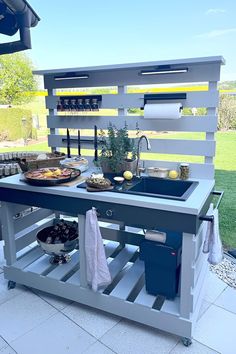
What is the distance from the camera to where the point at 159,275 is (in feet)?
6.19

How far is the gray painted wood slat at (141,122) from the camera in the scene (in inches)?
87.0

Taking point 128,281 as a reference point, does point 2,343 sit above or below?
below

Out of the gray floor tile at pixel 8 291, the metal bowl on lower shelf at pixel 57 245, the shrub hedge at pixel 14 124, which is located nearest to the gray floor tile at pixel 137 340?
the metal bowl on lower shelf at pixel 57 245

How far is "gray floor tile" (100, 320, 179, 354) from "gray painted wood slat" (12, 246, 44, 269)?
2.90ft

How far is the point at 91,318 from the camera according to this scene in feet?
6.57

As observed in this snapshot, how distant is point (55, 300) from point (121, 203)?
1003 millimetres

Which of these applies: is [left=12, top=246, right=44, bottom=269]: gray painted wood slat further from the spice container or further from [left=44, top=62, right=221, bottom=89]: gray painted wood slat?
[left=44, top=62, right=221, bottom=89]: gray painted wood slat

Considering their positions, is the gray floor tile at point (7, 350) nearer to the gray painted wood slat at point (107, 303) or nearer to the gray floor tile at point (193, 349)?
the gray painted wood slat at point (107, 303)

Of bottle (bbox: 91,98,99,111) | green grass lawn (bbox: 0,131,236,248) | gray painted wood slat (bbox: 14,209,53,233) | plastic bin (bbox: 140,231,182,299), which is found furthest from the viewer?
green grass lawn (bbox: 0,131,236,248)

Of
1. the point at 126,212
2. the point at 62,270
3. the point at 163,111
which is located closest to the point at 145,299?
the point at 126,212

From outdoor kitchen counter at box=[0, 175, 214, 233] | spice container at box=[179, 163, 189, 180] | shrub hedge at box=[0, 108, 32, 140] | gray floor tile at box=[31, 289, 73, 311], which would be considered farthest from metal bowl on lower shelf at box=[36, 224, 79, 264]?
shrub hedge at box=[0, 108, 32, 140]

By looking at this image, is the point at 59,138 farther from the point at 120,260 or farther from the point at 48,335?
the point at 48,335

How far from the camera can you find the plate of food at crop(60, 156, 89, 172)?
239 cm

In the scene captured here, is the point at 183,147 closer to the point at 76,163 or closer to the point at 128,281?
the point at 76,163
